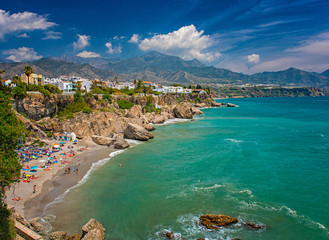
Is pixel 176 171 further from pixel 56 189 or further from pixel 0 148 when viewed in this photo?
pixel 0 148

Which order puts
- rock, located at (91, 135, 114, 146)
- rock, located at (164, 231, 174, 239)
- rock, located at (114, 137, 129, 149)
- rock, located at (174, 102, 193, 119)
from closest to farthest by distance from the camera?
1. rock, located at (164, 231, 174, 239)
2. rock, located at (114, 137, 129, 149)
3. rock, located at (91, 135, 114, 146)
4. rock, located at (174, 102, 193, 119)

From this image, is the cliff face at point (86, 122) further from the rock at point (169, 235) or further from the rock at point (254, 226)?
the rock at point (254, 226)

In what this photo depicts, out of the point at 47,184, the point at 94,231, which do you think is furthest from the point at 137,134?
the point at 94,231

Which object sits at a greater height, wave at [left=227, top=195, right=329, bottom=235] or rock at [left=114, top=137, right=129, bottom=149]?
rock at [left=114, top=137, right=129, bottom=149]

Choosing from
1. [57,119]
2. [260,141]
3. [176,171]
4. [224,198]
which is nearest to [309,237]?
[224,198]

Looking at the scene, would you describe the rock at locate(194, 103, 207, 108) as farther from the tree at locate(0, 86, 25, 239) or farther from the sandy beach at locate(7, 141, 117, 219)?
the tree at locate(0, 86, 25, 239)

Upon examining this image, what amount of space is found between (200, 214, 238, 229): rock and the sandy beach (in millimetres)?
14231

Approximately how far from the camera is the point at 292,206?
21109 millimetres

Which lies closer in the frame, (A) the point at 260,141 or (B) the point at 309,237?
(B) the point at 309,237

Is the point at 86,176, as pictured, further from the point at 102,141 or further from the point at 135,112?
the point at 135,112

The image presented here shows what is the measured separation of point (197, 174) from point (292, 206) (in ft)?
37.1

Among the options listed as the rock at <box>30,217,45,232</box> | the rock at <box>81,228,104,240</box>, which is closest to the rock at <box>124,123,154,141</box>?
the rock at <box>30,217,45,232</box>

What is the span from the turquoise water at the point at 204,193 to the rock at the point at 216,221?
0.60 meters

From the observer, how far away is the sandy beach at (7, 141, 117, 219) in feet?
67.0
